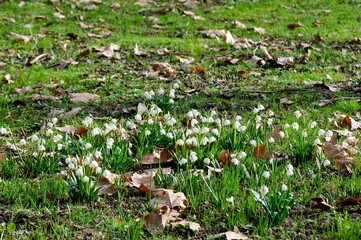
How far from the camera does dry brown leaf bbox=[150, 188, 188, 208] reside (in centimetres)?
381

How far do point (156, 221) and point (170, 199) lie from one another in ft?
0.78

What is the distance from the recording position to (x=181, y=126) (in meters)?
5.24

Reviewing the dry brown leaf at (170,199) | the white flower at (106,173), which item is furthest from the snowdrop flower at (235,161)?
the white flower at (106,173)

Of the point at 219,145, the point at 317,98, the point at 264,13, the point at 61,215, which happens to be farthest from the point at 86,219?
the point at 264,13

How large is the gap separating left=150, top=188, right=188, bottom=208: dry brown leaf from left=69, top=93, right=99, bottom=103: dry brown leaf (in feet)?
8.44

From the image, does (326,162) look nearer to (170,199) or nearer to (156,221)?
(170,199)

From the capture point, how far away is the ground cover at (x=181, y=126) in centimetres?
371

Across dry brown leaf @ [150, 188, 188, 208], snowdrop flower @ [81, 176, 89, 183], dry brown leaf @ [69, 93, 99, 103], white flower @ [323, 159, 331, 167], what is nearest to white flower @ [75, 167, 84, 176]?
snowdrop flower @ [81, 176, 89, 183]

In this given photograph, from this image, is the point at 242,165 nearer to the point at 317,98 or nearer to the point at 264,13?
the point at 317,98

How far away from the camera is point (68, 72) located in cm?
728

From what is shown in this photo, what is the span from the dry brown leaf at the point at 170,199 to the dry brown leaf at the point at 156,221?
13 cm

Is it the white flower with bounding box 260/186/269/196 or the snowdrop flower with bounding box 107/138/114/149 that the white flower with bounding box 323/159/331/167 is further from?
the snowdrop flower with bounding box 107/138/114/149

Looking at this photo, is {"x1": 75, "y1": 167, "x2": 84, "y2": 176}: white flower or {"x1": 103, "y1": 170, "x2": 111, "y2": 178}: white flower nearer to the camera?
{"x1": 75, "y1": 167, "x2": 84, "y2": 176}: white flower

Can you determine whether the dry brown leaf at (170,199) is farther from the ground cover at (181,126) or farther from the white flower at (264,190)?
the white flower at (264,190)
